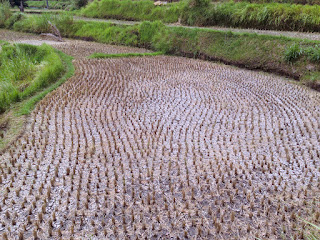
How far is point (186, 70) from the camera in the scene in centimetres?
793

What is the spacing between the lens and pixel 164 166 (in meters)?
3.42

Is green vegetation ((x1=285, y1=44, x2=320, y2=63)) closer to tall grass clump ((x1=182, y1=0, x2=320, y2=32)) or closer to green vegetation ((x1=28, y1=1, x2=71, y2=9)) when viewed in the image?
tall grass clump ((x1=182, y1=0, x2=320, y2=32))

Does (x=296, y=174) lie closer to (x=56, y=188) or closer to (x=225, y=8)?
(x=56, y=188)

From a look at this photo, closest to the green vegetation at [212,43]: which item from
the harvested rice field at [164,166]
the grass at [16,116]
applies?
the harvested rice field at [164,166]

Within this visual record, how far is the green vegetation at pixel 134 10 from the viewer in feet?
45.7

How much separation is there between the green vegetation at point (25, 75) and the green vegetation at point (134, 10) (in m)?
6.52

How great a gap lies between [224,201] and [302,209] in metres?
0.69

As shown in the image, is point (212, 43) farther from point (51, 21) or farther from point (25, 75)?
point (51, 21)

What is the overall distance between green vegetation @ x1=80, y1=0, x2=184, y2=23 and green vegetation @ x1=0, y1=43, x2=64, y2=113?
21.4 feet

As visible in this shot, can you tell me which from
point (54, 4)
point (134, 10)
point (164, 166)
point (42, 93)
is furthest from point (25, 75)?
point (54, 4)

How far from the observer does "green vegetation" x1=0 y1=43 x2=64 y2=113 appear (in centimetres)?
559

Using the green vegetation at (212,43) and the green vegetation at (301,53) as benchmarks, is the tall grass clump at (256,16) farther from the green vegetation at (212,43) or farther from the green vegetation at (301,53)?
the green vegetation at (301,53)

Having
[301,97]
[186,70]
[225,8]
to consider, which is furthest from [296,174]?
[225,8]

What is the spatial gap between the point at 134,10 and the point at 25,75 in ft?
32.1
